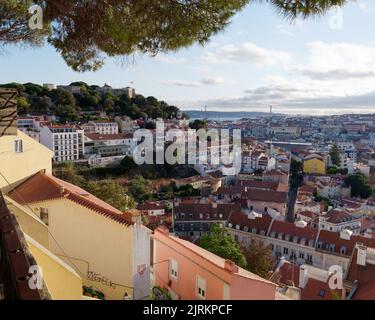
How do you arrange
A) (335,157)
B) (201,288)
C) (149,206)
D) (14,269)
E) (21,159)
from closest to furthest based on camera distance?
(14,269)
(201,288)
(21,159)
(149,206)
(335,157)

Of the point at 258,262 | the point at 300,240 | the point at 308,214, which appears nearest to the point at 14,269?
the point at 258,262

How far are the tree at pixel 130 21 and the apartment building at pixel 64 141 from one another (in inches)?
1200

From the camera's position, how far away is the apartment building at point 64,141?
3594 cm

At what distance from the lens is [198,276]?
5.77 metres

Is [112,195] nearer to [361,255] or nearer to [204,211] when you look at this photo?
[361,255]

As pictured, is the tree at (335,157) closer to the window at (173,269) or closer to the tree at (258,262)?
the tree at (258,262)

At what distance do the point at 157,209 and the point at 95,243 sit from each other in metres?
23.0

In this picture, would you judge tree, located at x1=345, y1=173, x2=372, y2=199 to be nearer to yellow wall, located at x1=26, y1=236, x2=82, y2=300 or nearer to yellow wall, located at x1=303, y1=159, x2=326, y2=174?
yellow wall, located at x1=303, y1=159, x2=326, y2=174

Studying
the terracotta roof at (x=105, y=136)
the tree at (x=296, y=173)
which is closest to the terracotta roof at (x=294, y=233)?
the terracotta roof at (x=105, y=136)

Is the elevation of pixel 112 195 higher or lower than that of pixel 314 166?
higher

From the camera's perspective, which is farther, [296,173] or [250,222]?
[296,173]

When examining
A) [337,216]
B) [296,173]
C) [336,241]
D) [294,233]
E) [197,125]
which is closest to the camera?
[336,241]
